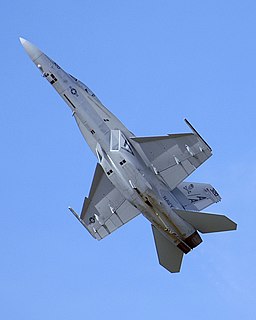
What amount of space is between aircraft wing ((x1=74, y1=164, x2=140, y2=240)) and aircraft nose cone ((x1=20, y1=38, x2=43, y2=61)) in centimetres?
599

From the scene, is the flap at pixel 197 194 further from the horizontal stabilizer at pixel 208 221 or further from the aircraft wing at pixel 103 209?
the aircraft wing at pixel 103 209

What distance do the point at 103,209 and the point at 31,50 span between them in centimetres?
840

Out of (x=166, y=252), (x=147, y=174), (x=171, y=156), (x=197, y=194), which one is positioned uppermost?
(x=171, y=156)

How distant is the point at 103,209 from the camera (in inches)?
1470

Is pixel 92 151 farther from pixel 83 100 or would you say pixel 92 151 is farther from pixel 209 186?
pixel 209 186

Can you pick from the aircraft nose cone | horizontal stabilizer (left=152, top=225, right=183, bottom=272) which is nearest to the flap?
horizontal stabilizer (left=152, top=225, right=183, bottom=272)

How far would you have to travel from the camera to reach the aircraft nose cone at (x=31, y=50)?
35.8 metres

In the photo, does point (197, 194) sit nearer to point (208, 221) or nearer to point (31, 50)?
point (208, 221)

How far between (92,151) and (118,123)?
176 cm

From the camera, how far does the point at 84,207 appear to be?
37.6 metres

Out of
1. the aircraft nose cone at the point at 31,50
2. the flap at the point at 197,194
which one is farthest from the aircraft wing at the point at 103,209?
the aircraft nose cone at the point at 31,50

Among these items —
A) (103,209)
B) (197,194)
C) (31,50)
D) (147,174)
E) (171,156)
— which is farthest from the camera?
(103,209)

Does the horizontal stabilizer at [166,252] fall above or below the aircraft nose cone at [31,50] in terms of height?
below

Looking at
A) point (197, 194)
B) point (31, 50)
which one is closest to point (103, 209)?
point (197, 194)
